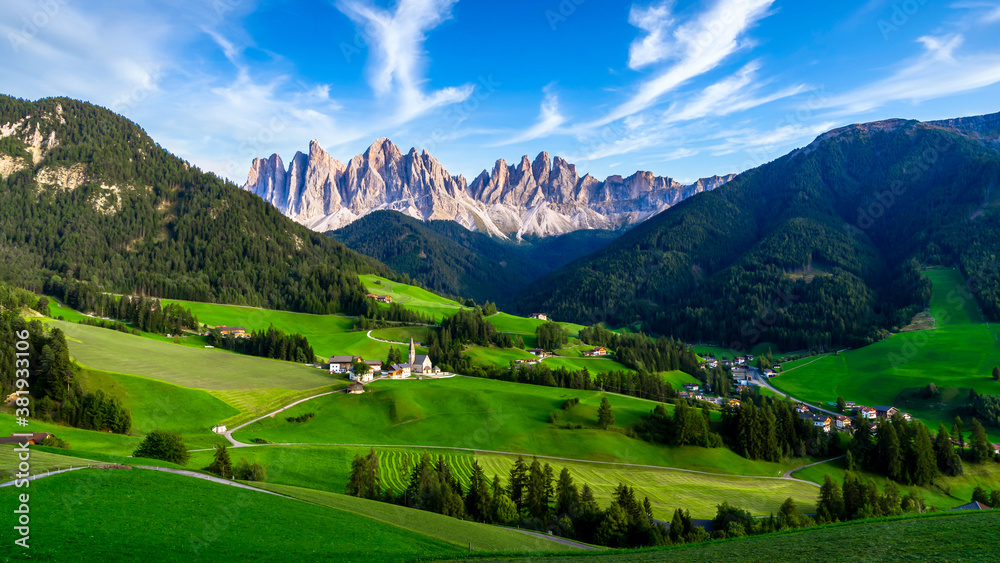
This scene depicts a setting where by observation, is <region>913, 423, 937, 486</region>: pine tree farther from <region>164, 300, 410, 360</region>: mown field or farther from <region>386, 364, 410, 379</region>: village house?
<region>164, 300, 410, 360</region>: mown field

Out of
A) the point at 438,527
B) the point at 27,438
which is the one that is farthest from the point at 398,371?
the point at 438,527

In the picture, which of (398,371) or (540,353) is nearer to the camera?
(398,371)

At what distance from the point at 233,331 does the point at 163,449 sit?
316 ft

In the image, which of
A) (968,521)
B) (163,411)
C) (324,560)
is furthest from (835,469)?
(163,411)

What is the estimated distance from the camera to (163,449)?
43.5m

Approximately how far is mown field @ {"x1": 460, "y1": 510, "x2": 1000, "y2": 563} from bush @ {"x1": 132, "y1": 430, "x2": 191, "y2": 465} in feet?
115

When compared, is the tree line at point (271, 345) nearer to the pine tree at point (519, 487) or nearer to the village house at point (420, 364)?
the village house at point (420, 364)

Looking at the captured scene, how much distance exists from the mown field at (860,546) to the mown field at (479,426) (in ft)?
154

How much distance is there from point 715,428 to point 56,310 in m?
162

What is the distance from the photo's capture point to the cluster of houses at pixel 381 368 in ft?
338

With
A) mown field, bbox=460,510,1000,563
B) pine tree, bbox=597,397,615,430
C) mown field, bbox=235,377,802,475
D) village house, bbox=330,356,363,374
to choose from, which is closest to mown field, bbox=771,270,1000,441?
mown field, bbox=235,377,802,475

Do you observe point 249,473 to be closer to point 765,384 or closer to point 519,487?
point 519,487

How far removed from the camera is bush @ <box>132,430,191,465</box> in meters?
43.2

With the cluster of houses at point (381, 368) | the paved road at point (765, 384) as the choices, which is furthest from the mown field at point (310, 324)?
the paved road at point (765, 384)
